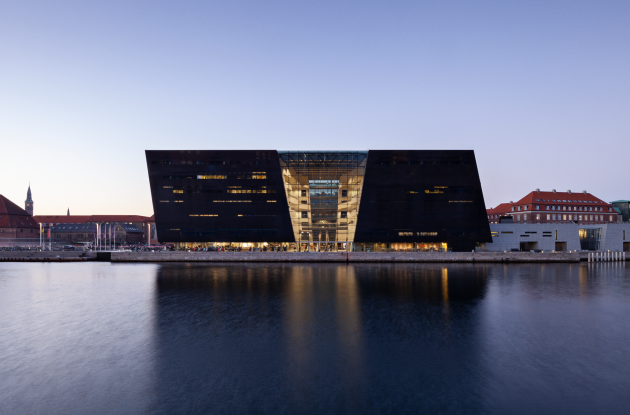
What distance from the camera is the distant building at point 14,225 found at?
133 m

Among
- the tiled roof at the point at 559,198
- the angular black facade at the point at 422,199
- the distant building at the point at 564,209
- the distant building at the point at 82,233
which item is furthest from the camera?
the distant building at the point at 82,233

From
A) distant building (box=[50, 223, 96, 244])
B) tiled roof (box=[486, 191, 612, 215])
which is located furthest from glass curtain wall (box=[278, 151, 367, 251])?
distant building (box=[50, 223, 96, 244])

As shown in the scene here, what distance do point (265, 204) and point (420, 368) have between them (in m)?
64.0

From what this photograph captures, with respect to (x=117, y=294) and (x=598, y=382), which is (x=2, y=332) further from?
(x=598, y=382)

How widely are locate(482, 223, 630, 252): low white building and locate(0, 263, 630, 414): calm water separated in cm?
4590

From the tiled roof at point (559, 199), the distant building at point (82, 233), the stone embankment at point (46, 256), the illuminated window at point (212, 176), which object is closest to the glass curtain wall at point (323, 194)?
the illuminated window at point (212, 176)

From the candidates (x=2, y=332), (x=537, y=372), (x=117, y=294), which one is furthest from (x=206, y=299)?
(x=537, y=372)

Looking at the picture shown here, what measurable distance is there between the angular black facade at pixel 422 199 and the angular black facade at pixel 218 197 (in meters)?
19.0

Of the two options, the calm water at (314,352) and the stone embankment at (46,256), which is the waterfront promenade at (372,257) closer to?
the stone embankment at (46,256)


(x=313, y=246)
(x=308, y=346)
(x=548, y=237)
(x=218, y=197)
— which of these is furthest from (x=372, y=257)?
(x=308, y=346)

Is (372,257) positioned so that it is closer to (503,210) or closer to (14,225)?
(503,210)

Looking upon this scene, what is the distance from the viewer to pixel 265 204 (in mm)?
77562

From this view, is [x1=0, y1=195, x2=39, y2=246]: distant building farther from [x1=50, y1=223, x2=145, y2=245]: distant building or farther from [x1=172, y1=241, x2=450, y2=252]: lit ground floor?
[x1=172, y1=241, x2=450, y2=252]: lit ground floor

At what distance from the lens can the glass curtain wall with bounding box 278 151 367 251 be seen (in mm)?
76169
